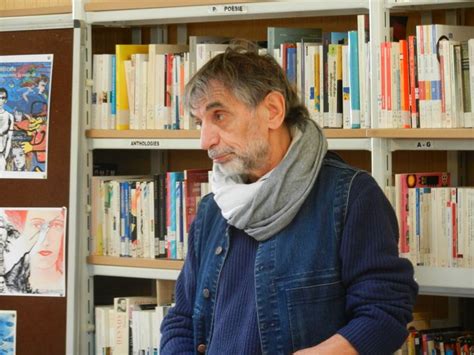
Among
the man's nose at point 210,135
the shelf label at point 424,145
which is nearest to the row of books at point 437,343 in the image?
the shelf label at point 424,145

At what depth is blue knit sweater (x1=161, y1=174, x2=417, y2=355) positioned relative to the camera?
1.73 m

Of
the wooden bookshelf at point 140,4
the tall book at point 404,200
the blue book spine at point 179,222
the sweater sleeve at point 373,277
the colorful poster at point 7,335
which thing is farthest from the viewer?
the colorful poster at point 7,335

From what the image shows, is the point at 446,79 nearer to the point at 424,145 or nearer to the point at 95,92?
the point at 424,145

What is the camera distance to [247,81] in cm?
187

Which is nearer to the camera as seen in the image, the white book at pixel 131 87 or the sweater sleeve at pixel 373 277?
the sweater sleeve at pixel 373 277

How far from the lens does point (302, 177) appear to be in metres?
1.84

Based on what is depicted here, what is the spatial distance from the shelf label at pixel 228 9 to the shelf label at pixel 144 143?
1.47 ft

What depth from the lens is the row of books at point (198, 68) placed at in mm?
2682

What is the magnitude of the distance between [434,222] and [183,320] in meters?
0.90

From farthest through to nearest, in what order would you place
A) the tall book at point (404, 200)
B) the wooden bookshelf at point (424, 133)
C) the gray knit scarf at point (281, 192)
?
1. the tall book at point (404, 200)
2. the wooden bookshelf at point (424, 133)
3. the gray knit scarf at point (281, 192)

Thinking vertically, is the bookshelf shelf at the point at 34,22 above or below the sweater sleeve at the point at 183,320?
above

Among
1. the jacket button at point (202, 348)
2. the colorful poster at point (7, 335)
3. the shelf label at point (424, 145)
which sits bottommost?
→ the colorful poster at point (7, 335)

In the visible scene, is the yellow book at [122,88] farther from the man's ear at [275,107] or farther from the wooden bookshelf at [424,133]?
the man's ear at [275,107]

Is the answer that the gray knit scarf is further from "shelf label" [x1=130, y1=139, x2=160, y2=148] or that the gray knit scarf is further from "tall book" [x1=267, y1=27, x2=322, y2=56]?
"shelf label" [x1=130, y1=139, x2=160, y2=148]
